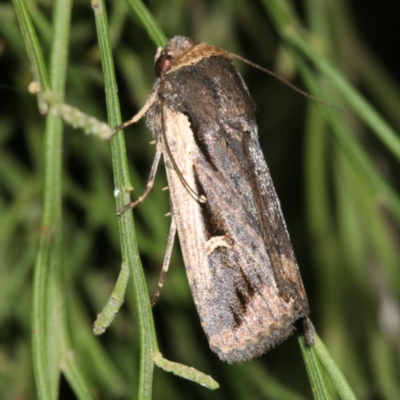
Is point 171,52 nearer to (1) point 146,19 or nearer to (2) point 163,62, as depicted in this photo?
(2) point 163,62

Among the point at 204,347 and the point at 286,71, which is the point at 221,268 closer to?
the point at 204,347

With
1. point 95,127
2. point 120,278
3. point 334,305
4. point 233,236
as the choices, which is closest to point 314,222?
point 334,305

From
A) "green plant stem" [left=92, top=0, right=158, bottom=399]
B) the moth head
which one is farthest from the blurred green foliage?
"green plant stem" [left=92, top=0, right=158, bottom=399]

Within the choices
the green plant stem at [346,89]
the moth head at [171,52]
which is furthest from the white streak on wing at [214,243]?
the green plant stem at [346,89]

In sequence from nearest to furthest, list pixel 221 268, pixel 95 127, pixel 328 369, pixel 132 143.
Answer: pixel 328 369 → pixel 221 268 → pixel 95 127 → pixel 132 143

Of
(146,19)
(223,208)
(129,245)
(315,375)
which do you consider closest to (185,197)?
(223,208)

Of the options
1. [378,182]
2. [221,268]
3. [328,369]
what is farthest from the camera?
[378,182]

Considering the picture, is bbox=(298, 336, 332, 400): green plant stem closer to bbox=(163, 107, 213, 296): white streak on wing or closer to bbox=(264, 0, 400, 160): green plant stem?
bbox=(163, 107, 213, 296): white streak on wing

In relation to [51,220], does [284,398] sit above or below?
below
